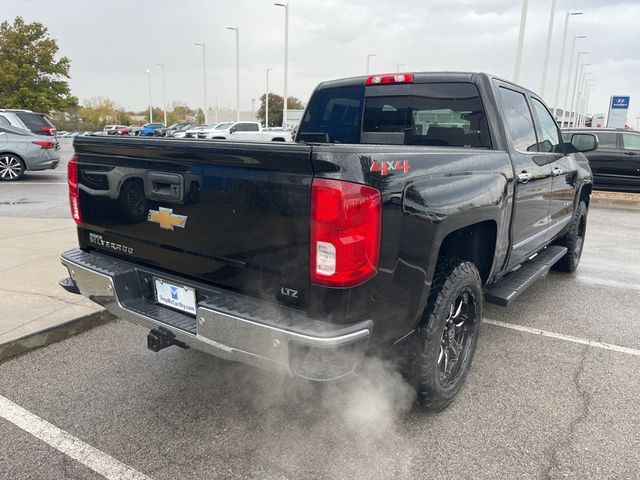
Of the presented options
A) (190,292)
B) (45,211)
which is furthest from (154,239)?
(45,211)

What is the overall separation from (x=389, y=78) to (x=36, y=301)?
135 inches

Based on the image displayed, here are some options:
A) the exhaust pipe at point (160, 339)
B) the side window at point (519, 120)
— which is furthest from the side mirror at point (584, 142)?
the exhaust pipe at point (160, 339)

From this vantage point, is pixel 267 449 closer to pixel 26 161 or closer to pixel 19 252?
pixel 19 252

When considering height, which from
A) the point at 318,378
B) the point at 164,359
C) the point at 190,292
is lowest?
the point at 164,359

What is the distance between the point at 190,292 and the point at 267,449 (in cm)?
90

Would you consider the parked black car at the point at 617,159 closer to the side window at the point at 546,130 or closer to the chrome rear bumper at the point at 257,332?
the side window at the point at 546,130

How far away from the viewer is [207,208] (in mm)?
2453

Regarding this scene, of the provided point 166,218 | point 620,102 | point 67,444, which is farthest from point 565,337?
point 620,102

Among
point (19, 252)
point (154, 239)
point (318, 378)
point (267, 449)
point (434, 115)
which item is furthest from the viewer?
point (19, 252)

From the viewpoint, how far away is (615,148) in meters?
12.1

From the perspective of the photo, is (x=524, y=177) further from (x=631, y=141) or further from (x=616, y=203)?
(x=631, y=141)

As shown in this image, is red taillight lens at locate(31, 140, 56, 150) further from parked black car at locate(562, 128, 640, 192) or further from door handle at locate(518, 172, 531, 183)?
parked black car at locate(562, 128, 640, 192)

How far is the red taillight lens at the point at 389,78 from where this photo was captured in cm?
386

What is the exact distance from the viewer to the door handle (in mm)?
3557
